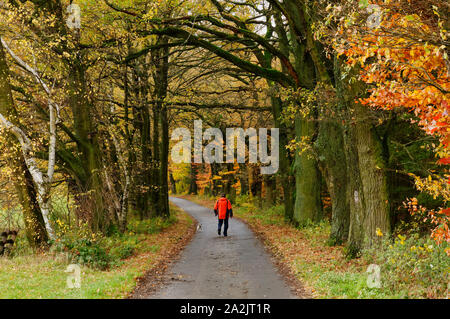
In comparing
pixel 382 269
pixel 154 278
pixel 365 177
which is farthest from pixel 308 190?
pixel 154 278

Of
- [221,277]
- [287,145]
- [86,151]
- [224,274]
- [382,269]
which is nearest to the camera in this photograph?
[382,269]

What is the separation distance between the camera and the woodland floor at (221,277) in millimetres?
7348

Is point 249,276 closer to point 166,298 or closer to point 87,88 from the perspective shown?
point 166,298

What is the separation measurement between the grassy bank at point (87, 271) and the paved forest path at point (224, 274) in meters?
0.80

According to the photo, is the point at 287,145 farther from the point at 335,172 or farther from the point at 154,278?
the point at 154,278

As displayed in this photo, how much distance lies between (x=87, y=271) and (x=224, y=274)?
3486 mm

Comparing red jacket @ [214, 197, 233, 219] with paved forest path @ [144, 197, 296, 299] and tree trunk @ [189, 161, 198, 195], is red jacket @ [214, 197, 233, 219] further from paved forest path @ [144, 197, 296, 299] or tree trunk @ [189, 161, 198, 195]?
tree trunk @ [189, 161, 198, 195]

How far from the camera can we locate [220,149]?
33094mm

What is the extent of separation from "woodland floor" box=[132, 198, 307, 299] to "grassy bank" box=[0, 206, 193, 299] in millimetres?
550

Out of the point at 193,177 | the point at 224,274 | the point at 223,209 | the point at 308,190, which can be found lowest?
the point at 193,177

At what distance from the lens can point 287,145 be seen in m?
13.0

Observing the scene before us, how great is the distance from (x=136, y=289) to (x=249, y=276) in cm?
271

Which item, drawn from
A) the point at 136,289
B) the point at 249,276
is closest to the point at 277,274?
the point at 249,276

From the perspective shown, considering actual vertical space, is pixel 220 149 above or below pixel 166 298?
above
